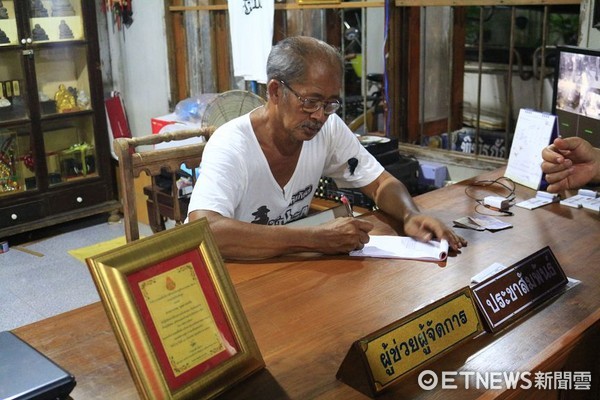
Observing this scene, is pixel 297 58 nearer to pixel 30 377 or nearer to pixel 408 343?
pixel 408 343

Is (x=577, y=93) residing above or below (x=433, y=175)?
above

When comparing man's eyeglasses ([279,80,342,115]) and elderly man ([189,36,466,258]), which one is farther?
man's eyeglasses ([279,80,342,115])

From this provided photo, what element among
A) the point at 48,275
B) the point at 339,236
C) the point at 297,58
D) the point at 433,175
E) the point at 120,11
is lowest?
the point at 48,275

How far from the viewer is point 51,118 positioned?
14.7 feet

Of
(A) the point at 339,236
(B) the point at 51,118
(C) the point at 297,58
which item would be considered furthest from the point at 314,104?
(B) the point at 51,118

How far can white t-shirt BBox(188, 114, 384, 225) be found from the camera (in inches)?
74.2

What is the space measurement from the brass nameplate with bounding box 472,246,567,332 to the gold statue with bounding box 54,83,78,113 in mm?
3875

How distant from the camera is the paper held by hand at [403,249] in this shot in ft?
5.60

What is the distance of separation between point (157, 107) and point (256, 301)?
3520 mm

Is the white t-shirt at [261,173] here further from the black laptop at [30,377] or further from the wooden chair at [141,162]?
the black laptop at [30,377]

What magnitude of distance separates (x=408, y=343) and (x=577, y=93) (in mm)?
1428

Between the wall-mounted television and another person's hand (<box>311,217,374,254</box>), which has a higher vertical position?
the wall-mounted television

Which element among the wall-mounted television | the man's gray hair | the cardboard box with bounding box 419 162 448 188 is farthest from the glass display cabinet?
the wall-mounted television

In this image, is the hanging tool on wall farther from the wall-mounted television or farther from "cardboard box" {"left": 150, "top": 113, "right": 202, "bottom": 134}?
the wall-mounted television
